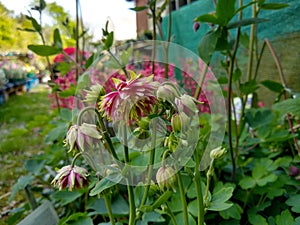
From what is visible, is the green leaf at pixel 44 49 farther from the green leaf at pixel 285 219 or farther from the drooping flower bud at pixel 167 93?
the green leaf at pixel 285 219

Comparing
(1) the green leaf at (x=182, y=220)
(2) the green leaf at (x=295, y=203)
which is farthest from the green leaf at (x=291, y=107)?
(1) the green leaf at (x=182, y=220)

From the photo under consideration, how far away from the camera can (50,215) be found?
0.71 metres

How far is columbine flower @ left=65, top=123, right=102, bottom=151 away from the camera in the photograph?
32 cm

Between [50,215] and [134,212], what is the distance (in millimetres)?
396

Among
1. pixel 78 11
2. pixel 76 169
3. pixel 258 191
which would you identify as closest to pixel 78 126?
pixel 76 169

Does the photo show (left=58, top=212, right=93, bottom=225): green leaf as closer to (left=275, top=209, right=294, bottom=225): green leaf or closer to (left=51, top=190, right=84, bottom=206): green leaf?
(left=51, top=190, right=84, bottom=206): green leaf

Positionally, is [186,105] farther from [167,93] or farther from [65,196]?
[65,196]

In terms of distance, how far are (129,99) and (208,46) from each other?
12.9 inches

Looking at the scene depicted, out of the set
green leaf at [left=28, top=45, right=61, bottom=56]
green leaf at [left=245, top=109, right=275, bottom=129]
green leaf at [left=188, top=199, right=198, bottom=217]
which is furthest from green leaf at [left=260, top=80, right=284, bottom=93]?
green leaf at [left=28, top=45, right=61, bottom=56]

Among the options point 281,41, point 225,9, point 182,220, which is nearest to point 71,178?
point 182,220

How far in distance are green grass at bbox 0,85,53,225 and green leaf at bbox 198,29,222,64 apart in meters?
0.69

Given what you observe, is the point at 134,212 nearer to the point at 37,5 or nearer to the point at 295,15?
the point at 37,5

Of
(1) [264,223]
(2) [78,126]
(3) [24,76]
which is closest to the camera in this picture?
(2) [78,126]

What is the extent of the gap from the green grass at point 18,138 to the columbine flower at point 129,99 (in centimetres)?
80
